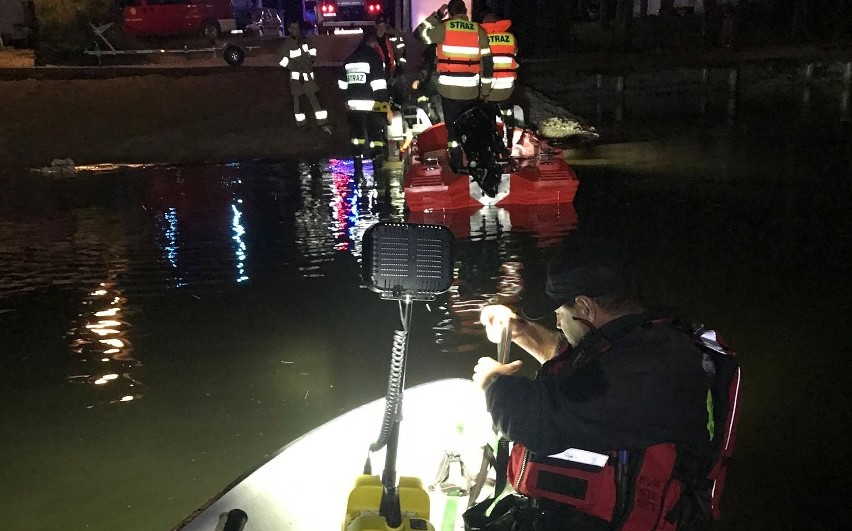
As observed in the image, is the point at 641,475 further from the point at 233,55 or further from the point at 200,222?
the point at 233,55

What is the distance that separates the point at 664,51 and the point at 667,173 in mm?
20899

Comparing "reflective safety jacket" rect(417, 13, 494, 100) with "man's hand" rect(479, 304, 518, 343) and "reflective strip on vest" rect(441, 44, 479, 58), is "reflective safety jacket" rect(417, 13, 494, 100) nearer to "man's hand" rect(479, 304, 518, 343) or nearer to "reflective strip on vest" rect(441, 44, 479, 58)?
"reflective strip on vest" rect(441, 44, 479, 58)

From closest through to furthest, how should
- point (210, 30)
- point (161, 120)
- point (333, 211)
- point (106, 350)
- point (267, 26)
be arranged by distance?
point (106, 350) < point (333, 211) < point (161, 120) < point (210, 30) < point (267, 26)

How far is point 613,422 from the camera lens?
2016 mm

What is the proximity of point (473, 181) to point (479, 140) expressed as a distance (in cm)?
55

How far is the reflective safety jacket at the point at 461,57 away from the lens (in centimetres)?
952

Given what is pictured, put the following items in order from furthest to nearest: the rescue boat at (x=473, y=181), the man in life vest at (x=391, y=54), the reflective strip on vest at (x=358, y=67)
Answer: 1. the man in life vest at (x=391, y=54)
2. the reflective strip on vest at (x=358, y=67)
3. the rescue boat at (x=473, y=181)

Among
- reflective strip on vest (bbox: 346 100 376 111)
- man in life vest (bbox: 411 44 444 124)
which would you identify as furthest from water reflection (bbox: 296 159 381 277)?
man in life vest (bbox: 411 44 444 124)

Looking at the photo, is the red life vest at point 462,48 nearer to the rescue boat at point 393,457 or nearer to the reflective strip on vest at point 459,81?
the reflective strip on vest at point 459,81

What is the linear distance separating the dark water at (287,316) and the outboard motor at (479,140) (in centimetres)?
57

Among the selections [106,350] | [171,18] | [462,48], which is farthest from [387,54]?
[171,18]

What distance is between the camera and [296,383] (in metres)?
5.10

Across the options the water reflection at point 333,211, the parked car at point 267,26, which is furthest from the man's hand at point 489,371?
the parked car at point 267,26

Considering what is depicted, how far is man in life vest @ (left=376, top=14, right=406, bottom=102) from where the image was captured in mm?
12492
